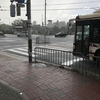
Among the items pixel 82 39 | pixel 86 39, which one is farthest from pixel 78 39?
pixel 86 39

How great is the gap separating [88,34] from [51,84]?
4.33 m

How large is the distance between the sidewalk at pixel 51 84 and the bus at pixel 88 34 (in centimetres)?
224

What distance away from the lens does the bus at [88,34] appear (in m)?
8.07

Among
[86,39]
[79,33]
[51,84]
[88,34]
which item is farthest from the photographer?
[79,33]

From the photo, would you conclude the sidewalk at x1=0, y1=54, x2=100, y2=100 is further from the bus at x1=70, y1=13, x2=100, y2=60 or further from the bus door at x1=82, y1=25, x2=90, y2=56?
the bus door at x1=82, y1=25, x2=90, y2=56

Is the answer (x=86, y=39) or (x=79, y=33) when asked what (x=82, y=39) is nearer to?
(x=86, y=39)

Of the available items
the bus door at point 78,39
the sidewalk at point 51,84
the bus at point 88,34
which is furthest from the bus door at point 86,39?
the sidewalk at point 51,84

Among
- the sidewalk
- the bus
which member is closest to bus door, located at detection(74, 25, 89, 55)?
the bus

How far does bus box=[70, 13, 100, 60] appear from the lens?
8070 millimetres

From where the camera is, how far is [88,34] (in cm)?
862

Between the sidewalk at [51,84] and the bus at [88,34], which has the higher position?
the bus at [88,34]

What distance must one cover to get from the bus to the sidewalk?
224 centimetres

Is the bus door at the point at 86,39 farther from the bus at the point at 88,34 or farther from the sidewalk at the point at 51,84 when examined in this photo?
the sidewalk at the point at 51,84

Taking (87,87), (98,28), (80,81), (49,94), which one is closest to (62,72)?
(80,81)
